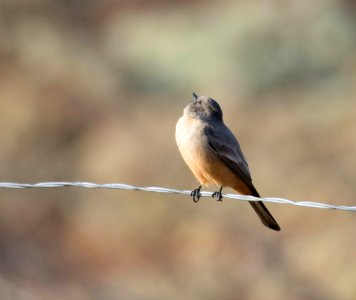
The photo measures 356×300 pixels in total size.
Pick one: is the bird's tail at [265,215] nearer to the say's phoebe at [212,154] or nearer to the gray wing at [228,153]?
the say's phoebe at [212,154]

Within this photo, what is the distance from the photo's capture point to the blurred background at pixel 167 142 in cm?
1556

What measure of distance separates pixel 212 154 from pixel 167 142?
1086 cm

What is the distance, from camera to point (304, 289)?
15.0m

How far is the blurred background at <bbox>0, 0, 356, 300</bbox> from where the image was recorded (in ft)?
51.1

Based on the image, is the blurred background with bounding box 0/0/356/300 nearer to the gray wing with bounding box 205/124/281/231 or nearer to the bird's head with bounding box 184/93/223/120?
the bird's head with bounding box 184/93/223/120

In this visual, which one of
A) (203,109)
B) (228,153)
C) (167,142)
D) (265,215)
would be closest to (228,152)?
(228,153)

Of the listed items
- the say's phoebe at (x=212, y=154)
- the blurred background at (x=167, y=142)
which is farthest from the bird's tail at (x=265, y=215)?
the blurred background at (x=167, y=142)

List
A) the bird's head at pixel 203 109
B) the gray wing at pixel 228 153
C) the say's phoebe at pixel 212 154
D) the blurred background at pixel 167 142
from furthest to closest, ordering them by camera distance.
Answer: the blurred background at pixel 167 142
the bird's head at pixel 203 109
the gray wing at pixel 228 153
the say's phoebe at pixel 212 154

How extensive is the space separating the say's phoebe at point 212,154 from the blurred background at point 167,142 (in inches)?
230

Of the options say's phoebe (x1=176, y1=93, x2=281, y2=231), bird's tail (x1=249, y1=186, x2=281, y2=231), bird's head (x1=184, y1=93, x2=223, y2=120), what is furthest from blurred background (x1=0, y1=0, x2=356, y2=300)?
bird's tail (x1=249, y1=186, x2=281, y2=231)

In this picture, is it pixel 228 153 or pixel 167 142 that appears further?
pixel 167 142

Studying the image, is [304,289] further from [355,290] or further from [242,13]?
[242,13]

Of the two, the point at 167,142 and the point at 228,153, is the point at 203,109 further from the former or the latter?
the point at 167,142

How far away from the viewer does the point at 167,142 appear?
19.1m
